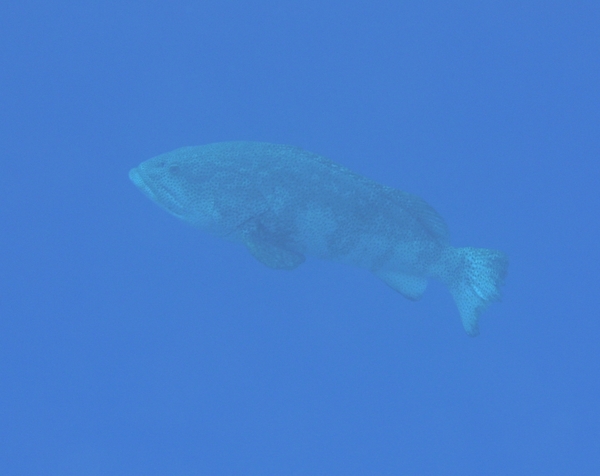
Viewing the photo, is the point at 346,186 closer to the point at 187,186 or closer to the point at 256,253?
the point at 256,253

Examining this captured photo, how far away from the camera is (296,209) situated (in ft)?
22.0

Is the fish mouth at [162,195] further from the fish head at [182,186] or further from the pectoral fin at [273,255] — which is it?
the pectoral fin at [273,255]

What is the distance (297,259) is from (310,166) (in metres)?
1.03

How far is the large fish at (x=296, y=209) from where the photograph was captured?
6.72 metres

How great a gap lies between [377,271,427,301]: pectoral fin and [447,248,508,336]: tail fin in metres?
0.39

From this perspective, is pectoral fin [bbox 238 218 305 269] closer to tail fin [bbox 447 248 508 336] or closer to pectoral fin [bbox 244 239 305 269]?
pectoral fin [bbox 244 239 305 269]

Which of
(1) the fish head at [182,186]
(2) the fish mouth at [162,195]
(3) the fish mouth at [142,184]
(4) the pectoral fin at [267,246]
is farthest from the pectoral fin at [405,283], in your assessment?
(3) the fish mouth at [142,184]

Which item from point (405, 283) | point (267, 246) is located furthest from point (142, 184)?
point (405, 283)

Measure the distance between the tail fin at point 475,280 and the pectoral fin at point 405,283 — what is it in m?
0.39

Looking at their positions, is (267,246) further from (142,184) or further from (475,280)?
(475,280)

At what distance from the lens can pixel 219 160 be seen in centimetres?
685

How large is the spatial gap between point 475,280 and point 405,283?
0.80m

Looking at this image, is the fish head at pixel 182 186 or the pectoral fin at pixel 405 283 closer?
the fish head at pixel 182 186

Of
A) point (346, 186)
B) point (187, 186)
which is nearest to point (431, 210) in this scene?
point (346, 186)
